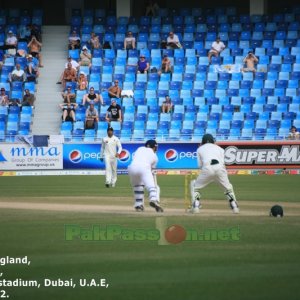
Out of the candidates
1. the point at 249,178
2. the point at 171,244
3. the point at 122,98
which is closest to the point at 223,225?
the point at 171,244

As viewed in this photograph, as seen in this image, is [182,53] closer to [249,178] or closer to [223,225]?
[249,178]

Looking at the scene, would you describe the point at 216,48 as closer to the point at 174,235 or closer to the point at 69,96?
the point at 69,96

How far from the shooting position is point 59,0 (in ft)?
148

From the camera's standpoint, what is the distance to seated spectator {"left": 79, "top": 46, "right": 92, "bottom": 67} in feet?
133

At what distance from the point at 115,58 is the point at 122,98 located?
2.76 metres

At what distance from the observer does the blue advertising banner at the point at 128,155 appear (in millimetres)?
34969

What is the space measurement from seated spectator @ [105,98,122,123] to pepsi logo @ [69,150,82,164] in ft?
9.15

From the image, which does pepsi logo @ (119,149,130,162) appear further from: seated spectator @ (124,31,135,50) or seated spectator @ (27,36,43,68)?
seated spectator @ (27,36,43,68)

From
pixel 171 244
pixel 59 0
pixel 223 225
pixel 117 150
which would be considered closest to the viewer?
pixel 171 244

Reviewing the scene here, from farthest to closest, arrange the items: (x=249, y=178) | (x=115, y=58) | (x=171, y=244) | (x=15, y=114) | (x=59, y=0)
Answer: (x=59, y=0), (x=115, y=58), (x=15, y=114), (x=249, y=178), (x=171, y=244)

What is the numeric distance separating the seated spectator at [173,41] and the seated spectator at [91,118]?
5433mm

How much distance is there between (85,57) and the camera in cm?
4072

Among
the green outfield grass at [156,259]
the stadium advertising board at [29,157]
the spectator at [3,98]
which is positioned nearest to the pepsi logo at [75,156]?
the stadium advertising board at [29,157]

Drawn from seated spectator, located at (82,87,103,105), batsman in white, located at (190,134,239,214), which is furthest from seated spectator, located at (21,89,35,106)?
batsman in white, located at (190,134,239,214)
